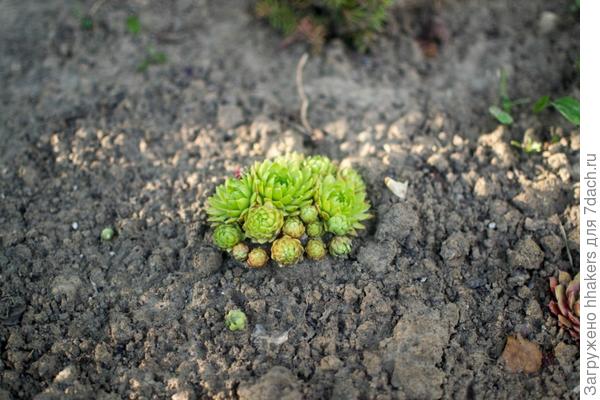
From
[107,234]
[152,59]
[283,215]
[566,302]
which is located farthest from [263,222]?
[152,59]

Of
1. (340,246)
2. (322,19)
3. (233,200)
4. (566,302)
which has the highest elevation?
(322,19)

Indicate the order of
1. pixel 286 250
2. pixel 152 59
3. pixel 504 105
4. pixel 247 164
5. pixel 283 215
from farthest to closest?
pixel 152 59, pixel 504 105, pixel 247 164, pixel 283 215, pixel 286 250

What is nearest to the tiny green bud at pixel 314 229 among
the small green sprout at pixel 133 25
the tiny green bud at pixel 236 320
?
the tiny green bud at pixel 236 320

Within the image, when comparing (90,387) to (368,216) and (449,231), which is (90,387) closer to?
(368,216)

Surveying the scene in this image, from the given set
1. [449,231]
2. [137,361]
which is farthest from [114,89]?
[449,231]

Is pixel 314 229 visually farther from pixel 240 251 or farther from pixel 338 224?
pixel 240 251

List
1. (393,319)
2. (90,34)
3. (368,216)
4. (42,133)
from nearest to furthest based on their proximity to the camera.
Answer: (393,319), (368,216), (42,133), (90,34)

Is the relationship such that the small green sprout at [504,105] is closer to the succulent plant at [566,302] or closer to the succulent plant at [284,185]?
the succulent plant at [566,302]
